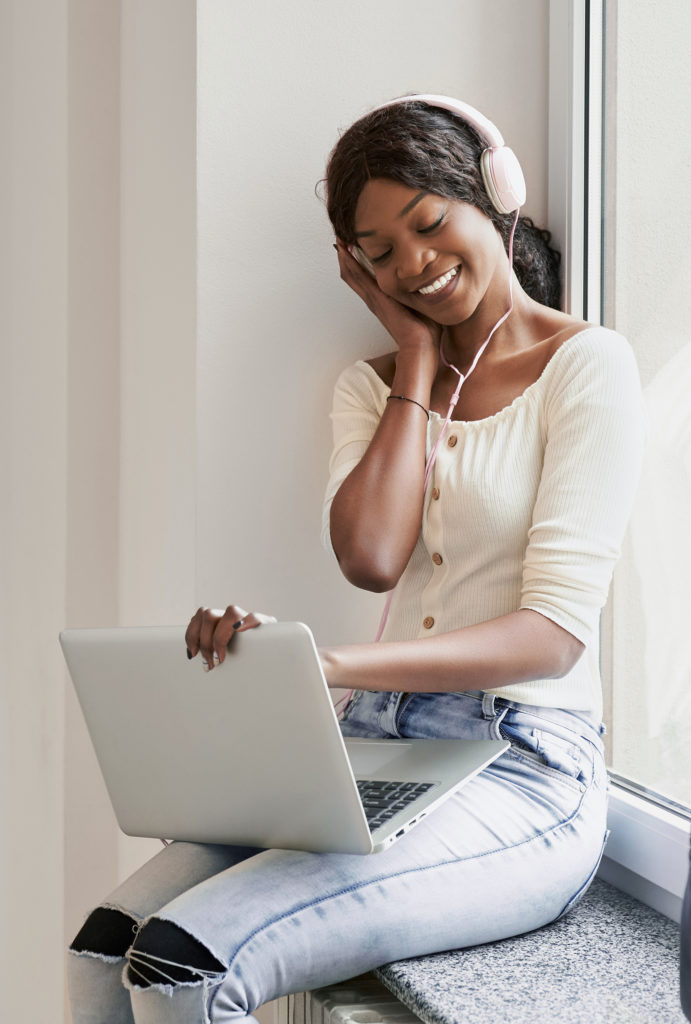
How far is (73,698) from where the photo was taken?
67.6 inches

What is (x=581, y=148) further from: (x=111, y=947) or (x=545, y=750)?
(x=111, y=947)

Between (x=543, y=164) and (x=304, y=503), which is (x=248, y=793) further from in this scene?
(x=543, y=164)

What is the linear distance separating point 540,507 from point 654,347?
12.5 inches

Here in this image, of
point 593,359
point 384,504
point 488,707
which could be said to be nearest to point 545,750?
point 488,707

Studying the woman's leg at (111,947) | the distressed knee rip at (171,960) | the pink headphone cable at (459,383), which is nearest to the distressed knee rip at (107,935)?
the woman's leg at (111,947)

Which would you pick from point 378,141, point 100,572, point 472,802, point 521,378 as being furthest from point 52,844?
point 378,141

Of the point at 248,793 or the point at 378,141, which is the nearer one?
the point at 248,793

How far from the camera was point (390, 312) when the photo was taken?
1369 mm

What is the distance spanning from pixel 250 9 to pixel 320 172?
218mm

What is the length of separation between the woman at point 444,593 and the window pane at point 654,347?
110mm

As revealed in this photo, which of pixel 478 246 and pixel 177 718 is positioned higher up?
pixel 478 246

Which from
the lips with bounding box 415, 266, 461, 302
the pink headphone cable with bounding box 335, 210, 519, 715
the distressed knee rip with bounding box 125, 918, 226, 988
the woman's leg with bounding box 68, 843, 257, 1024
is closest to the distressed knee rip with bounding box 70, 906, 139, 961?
the woman's leg with bounding box 68, 843, 257, 1024

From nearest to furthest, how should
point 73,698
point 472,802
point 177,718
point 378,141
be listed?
1. point 177,718
2. point 472,802
3. point 378,141
4. point 73,698

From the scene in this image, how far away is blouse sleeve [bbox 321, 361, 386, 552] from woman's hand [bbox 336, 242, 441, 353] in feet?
0.21
